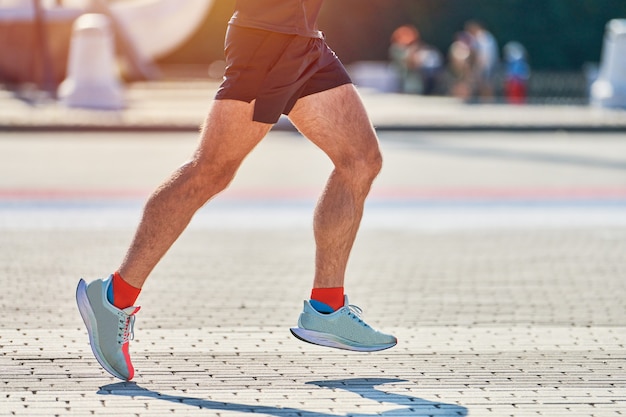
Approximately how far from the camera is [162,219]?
13.5ft

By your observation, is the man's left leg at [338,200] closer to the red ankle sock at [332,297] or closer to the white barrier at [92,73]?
the red ankle sock at [332,297]

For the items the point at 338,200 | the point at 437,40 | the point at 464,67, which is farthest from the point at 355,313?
the point at 437,40

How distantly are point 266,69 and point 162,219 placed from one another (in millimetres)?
607

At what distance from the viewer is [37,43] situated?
2477 cm

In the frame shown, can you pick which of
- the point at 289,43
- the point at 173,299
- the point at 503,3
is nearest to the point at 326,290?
the point at 289,43

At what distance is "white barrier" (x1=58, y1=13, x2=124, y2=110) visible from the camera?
20953 millimetres

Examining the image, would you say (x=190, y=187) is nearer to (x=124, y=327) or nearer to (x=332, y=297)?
(x=124, y=327)

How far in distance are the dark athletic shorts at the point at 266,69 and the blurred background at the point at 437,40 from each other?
2542 centimetres

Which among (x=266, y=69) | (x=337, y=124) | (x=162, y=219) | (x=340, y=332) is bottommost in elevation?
(x=340, y=332)

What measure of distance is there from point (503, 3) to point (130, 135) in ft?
61.6

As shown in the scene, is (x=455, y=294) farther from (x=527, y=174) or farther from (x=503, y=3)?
(x=503, y=3)

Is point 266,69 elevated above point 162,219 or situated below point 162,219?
above

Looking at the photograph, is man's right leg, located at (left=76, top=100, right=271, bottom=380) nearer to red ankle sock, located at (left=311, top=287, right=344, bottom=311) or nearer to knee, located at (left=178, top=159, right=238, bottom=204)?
knee, located at (left=178, top=159, right=238, bottom=204)

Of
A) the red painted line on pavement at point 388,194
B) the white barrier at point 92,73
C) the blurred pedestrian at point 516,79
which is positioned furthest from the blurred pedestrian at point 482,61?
the red painted line on pavement at point 388,194
